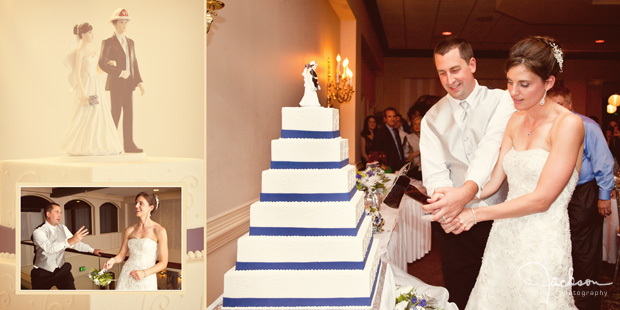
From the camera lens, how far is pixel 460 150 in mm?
2646

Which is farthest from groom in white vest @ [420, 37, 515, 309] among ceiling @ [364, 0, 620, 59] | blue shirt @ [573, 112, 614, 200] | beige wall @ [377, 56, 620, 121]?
beige wall @ [377, 56, 620, 121]

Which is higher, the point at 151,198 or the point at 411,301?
the point at 151,198

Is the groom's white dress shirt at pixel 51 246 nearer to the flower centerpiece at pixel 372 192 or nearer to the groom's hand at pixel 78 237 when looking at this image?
the groom's hand at pixel 78 237

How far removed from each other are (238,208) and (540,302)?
154 cm

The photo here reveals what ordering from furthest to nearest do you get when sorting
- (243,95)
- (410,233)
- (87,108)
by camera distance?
(410,233) < (243,95) < (87,108)

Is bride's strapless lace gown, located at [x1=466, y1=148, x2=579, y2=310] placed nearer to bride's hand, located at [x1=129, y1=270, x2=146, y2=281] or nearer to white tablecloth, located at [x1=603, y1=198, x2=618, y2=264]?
bride's hand, located at [x1=129, y1=270, x2=146, y2=281]

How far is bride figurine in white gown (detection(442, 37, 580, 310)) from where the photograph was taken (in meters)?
2.04

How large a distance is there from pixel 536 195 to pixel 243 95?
1.57 m

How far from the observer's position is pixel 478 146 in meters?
2.53

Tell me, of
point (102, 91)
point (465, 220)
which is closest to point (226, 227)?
point (465, 220)

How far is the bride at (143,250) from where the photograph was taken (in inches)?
51.3

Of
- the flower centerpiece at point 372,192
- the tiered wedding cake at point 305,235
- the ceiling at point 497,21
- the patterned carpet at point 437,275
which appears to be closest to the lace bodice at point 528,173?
the tiered wedding cake at point 305,235

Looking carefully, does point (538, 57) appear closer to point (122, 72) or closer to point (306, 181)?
point (306, 181)

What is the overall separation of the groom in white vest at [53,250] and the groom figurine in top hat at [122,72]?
9.9 inches
